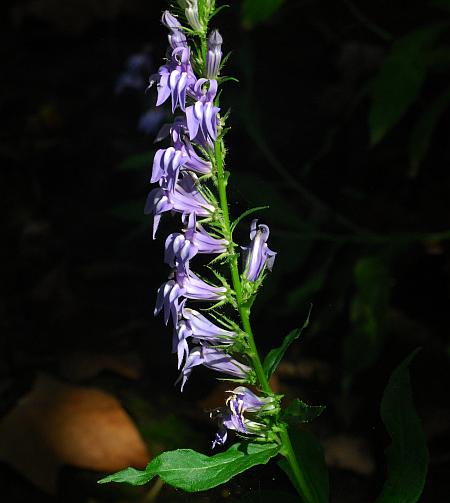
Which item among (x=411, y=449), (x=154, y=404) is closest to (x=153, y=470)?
(x=411, y=449)

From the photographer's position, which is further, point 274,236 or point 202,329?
point 274,236

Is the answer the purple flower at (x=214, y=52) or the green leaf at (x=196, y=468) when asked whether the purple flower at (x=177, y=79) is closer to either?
the purple flower at (x=214, y=52)

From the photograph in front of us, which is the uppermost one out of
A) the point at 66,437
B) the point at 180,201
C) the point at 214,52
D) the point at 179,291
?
the point at 214,52

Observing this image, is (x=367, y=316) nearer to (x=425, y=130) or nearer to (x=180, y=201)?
(x=425, y=130)

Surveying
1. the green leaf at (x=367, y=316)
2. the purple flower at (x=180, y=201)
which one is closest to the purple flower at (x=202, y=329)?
the purple flower at (x=180, y=201)

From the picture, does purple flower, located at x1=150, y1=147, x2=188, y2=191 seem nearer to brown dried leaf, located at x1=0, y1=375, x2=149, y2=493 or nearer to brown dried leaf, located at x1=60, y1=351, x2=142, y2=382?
brown dried leaf, located at x1=0, y1=375, x2=149, y2=493

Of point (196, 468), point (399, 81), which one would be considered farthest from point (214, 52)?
point (399, 81)

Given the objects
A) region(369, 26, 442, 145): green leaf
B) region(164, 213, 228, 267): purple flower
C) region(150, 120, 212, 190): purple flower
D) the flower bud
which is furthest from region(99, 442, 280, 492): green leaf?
region(369, 26, 442, 145): green leaf
